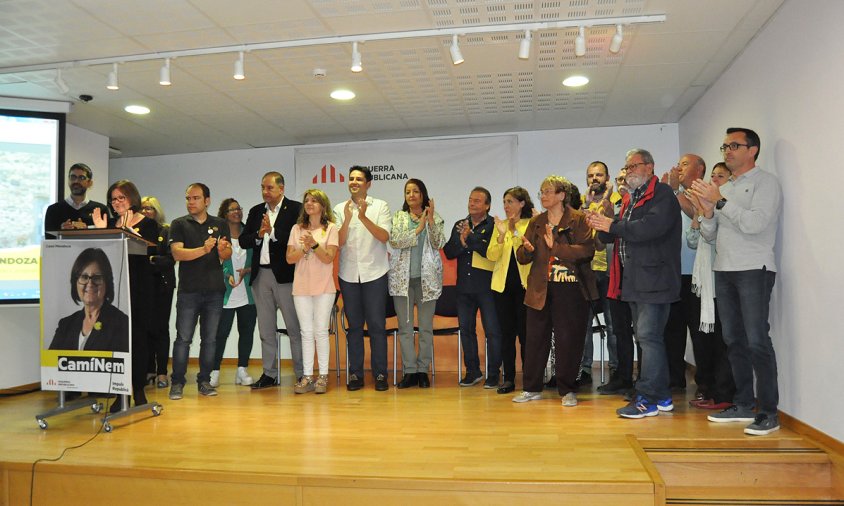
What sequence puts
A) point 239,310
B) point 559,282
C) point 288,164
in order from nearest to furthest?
point 559,282
point 239,310
point 288,164

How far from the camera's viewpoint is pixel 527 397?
14.6 ft

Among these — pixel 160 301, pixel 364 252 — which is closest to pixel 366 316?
pixel 364 252

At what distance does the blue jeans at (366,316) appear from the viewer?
4922 mm

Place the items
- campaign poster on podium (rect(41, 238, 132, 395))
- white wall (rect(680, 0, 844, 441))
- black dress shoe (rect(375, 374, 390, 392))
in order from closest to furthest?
white wall (rect(680, 0, 844, 441))
campaign poster on podium (rect(41, 238, 132, 395))
black dress shoe (rect(375, 374, 390, 392))

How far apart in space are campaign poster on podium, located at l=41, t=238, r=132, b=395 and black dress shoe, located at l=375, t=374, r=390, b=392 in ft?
6.03

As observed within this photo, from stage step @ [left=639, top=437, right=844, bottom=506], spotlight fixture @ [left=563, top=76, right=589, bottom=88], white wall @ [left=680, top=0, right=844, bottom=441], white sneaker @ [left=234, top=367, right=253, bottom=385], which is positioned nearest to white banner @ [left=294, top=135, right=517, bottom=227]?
spotlight fixture @ [left=563, top=76, right=589, bottom=88]

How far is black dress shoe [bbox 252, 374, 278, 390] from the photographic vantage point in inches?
207

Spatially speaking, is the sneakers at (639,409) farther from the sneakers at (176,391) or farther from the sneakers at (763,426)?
the sneakers at (176,391)

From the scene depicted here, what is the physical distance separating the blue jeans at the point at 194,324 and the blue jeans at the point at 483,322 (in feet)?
6.06

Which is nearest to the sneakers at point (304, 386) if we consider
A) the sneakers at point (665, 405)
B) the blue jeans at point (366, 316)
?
the blue jeans at point (366, 316)

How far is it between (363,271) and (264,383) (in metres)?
1.31

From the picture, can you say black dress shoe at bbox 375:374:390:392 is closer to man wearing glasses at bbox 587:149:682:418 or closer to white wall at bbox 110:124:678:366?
man wearing glasses at bbox 587:149:682:418

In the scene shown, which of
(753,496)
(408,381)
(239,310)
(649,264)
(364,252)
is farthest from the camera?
(239,310)

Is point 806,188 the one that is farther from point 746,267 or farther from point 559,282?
point 559,282
